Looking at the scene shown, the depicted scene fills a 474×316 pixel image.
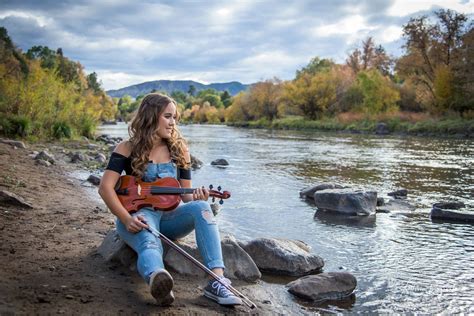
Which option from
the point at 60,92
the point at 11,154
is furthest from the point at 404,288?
the point at 60,92

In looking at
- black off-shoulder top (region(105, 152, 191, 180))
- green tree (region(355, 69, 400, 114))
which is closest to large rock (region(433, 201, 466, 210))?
black off-shoulder top (region(105, 152, 191, 180))

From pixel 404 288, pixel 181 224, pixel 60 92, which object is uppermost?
pixel 60 92

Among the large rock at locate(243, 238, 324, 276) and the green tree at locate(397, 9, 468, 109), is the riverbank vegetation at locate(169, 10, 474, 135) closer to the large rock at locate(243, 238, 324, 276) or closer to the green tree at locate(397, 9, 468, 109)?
the green tree at locate(397, 9, 468, 109)

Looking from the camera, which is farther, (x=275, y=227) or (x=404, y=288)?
(x=275, y=227)

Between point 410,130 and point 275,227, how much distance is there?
3673 cm

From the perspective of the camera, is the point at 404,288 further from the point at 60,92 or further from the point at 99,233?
the point at 60,92

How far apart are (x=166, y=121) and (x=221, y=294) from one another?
176 centimetres

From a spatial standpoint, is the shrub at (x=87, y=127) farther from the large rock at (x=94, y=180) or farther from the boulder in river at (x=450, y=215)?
the boulder in river at (x=450, y=215)

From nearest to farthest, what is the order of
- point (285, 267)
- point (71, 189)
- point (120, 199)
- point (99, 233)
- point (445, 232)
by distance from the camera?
point (120, 199)
point (285, 267)
point (99, 233)
point (445, 232)
point (71, 189)

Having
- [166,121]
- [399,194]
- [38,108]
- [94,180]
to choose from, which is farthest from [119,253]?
[38,108]

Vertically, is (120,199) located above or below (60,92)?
below

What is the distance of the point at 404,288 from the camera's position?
5.47 m

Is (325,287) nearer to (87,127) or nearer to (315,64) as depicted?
(87,127)

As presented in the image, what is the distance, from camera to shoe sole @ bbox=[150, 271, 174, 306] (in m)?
3.65
